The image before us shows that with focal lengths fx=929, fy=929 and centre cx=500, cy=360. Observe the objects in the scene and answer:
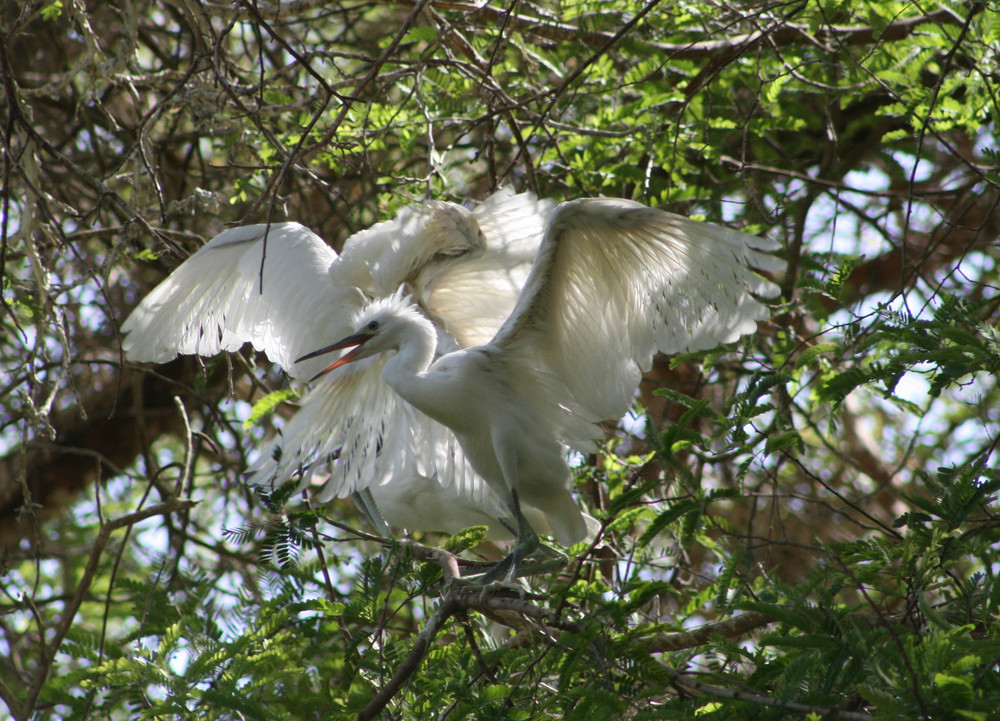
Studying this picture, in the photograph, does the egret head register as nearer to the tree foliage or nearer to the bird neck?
the bird neck

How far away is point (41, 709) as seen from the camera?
2928mm

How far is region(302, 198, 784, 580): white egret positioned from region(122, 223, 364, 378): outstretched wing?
63 cm

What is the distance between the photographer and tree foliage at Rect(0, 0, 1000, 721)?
6.39 ft

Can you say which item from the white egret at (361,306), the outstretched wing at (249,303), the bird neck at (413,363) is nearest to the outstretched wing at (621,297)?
the bird neck at (413,363)

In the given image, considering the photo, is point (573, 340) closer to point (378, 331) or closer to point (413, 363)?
point (413, 363)

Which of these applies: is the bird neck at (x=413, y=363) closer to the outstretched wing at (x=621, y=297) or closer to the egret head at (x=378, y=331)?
the egret head at (x=378, y=331)

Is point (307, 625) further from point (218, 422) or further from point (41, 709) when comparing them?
point (218, 422)

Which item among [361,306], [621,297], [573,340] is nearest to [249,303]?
[361,306]

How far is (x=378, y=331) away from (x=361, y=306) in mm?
605

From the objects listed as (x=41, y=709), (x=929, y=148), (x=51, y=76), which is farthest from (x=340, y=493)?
(x=929, y=148)

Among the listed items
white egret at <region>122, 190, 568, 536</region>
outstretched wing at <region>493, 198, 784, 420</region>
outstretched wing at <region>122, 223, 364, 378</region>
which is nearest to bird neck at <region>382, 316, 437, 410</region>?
outstretched wing at <region>493, 198, 784, 420</region>

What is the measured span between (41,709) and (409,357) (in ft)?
5.26

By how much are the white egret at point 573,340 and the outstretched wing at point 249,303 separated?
63 cm

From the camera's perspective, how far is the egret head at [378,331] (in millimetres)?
3227
